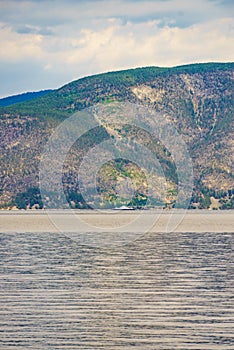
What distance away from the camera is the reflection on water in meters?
49.0

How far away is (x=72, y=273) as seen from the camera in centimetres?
7856

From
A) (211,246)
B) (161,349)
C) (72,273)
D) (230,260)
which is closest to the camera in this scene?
(161,349)

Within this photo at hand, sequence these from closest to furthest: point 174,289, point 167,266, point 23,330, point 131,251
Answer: point 23,330, point 174,289, point 167,266, point 131,251

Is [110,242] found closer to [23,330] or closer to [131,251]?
[131,251]

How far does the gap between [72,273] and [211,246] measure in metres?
38.2

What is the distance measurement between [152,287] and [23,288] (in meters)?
8.86

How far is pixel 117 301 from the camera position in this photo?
201ft

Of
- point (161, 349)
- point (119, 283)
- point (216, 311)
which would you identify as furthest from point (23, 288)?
point (161, 349)

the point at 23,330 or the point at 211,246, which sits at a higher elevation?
the point at 23,330

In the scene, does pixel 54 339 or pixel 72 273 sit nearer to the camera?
pixel 54 339

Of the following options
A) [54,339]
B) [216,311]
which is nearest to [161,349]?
[54,339]

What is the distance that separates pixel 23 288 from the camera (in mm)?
67688

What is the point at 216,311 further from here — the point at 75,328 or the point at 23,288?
the point at 23,288

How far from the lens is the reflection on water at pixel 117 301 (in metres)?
49.0
